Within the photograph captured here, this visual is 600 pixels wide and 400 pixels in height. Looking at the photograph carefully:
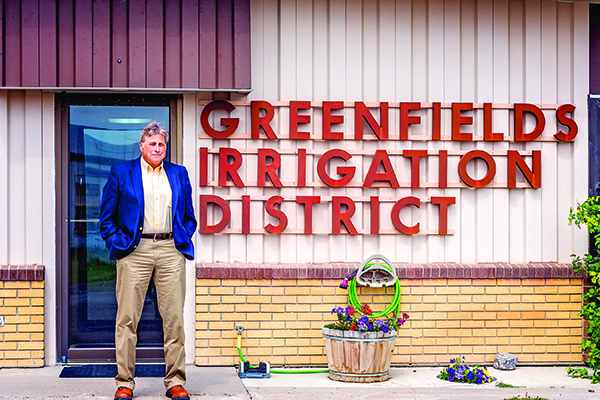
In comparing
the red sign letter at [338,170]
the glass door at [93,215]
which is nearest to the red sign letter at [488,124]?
the red sign letter at [338,170]

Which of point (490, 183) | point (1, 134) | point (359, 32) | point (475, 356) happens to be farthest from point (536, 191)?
point (1, 134)

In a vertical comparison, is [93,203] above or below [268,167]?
below

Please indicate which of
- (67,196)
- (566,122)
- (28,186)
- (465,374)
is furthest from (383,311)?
(28,186)

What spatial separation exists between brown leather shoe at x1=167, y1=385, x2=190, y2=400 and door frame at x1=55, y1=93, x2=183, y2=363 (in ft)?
4.42

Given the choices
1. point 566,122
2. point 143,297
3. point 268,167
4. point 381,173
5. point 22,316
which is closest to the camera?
point 143,297

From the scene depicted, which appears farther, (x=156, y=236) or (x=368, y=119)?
(x=368, y=119)

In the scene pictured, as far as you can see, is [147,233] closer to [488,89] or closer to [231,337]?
[231,337]

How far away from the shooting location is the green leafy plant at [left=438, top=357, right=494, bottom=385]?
648 centimetres

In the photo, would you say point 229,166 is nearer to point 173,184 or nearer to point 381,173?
point 173,184

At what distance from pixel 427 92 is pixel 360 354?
2.70 meters

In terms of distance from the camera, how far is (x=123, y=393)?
5.59 meters

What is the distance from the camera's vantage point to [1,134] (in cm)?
683

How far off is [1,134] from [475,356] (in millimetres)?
5114

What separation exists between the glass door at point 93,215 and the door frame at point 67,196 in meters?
0.01
